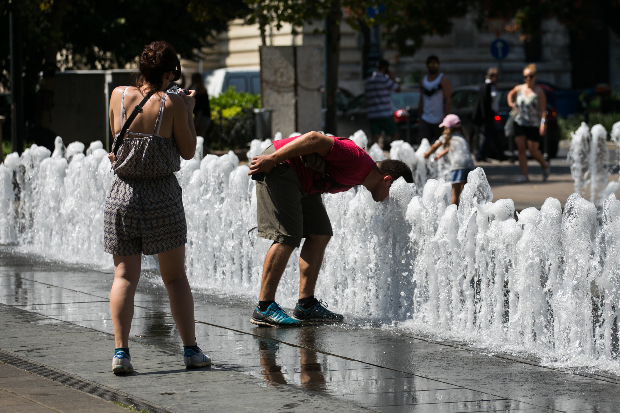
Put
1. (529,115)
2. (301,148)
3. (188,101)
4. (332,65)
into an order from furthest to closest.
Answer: (332,65) < (529,115) < (301,148) < (188,101)

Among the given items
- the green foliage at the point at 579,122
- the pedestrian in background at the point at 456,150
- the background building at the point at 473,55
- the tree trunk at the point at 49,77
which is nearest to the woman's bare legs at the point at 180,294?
the pedestrian in background at the point at 456,150

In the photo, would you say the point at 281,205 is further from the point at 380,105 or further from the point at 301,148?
the point at 380,105

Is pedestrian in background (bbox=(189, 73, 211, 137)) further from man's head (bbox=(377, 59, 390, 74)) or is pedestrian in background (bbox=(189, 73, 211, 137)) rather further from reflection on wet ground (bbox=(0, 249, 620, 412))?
reflection on wet ground (bbox=(0, 249, 620, 412))

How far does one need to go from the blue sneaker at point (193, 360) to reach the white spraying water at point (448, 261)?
1549 mm

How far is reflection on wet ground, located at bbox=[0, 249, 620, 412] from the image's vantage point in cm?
448

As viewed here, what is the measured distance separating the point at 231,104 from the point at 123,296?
15527 mm

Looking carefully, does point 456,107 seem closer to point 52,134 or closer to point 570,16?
point 52,134

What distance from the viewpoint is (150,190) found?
500 centimetres

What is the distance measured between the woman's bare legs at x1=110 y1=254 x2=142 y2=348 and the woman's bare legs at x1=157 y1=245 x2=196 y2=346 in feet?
0.48

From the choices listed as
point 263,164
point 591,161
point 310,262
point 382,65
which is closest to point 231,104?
point 382,65

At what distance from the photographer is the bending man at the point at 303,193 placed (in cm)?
598

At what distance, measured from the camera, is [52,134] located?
15.1 m

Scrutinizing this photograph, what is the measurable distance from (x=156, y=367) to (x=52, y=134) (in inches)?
419

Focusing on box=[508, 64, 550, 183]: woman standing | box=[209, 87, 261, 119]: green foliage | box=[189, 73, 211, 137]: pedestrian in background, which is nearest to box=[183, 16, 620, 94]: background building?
box=[209, 87, 261, 119]: green foliage
